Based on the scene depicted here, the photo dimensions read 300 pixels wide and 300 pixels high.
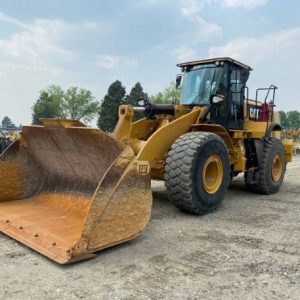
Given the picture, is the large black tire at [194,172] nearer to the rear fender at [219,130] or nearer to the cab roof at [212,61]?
the rear fender at [219,130]

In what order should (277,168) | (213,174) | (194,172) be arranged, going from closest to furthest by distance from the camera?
(194,172) → (213,174) → (277,168)

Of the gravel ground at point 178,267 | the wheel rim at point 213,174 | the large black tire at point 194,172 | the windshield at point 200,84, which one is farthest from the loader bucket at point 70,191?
the windshield at point 200,84

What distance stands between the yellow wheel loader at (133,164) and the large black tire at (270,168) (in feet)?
0.06

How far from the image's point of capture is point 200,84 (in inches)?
265

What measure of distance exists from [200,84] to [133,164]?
3.10 m

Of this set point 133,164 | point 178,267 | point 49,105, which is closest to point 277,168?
point 133,164

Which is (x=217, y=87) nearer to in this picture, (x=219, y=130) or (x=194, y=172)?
(x=219, y=130)

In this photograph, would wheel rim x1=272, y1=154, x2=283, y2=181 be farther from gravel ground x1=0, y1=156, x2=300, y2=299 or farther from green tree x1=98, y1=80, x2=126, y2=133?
green tree x1=98, y1=80, x2=126, y2=133

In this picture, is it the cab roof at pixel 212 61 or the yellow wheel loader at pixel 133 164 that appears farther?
the cab roof at pixel 212 61

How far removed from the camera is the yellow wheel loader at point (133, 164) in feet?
12.8

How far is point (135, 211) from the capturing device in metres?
4.06

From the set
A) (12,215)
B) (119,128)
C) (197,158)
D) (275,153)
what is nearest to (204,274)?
(197,158)

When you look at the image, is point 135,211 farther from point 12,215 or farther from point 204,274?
point 12,215

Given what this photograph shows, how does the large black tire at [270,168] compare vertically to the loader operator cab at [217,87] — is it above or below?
below
